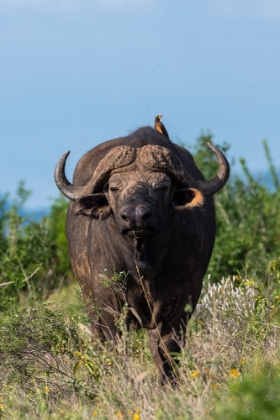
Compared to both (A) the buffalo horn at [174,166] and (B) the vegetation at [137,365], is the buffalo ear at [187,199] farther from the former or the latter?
(B) the vegetation at [137,365]

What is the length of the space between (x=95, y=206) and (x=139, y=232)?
81 centimetres

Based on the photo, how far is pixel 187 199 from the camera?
8328 millimetres

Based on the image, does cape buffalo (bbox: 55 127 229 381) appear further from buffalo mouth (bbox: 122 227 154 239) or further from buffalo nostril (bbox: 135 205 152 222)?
buffalo nostril (bbox: 135 205 152 222)

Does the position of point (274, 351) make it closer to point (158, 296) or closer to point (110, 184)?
point (158, 296)

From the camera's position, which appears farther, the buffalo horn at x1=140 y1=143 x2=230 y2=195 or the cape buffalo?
the buffalo horn at x1=140 y1=143 x2=230 y2=195

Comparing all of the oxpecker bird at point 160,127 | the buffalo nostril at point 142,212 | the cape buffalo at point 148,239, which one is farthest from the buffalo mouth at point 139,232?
the oxpecker bird at point 160,127

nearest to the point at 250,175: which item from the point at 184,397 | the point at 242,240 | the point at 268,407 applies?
the point at 242,240

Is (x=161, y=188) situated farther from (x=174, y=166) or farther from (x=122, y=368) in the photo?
(x=122, y=368)

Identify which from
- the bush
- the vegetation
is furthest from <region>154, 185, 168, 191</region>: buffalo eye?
the bush

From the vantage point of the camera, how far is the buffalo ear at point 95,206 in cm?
827

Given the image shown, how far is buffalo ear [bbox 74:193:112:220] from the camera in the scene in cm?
827

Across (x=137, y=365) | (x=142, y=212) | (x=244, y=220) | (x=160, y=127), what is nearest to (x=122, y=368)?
(x=137, y=365)

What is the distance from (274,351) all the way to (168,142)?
2134 millimetres

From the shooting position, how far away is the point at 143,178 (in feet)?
26.6
